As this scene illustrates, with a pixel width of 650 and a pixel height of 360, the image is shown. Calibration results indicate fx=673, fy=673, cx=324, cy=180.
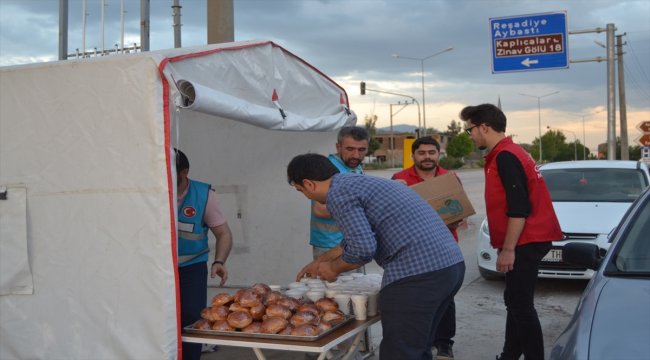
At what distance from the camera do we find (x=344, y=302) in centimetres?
405

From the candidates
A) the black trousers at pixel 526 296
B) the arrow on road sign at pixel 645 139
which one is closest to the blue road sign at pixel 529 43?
the arrow on road sign at pixel 645 139

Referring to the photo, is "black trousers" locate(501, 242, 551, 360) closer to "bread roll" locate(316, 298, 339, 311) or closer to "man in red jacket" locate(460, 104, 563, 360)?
"man in red jacket" locate(460, 104, 563, 360)

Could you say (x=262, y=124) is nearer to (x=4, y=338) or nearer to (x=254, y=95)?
(x=254, y=95)

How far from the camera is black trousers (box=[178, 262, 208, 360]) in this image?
4.50 m

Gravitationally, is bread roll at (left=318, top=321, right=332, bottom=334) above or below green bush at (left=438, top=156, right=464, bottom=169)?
below

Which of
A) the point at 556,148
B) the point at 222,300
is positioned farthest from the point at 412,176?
the point at 556,148

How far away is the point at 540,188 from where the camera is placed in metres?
4.43

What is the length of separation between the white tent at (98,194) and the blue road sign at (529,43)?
1639cm

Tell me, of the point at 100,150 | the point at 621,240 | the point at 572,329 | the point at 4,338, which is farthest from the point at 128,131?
the point at 621,240

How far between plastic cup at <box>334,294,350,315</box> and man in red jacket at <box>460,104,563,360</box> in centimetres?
110

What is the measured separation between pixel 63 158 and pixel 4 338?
1.21 meters

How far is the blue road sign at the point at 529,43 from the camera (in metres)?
19.6

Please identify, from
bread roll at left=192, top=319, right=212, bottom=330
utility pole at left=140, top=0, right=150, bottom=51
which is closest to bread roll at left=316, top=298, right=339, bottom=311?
bread roll at left=192, top=319, right=212, bottom=330

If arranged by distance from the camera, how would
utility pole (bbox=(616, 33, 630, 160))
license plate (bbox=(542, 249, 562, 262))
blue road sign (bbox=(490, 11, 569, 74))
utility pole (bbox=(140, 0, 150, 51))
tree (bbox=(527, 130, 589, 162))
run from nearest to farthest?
1. license plate (bbox=(542, 249, 562, 262))
2. utility pole (bbox=(140, 0, 150, 51))
3. blue road sign (bbox=(490, 11, 569, 74))
4. utility pole (bbox=(616, 33, 630, 160))
5. tree (bbox=(527, 130, 589, 162))
